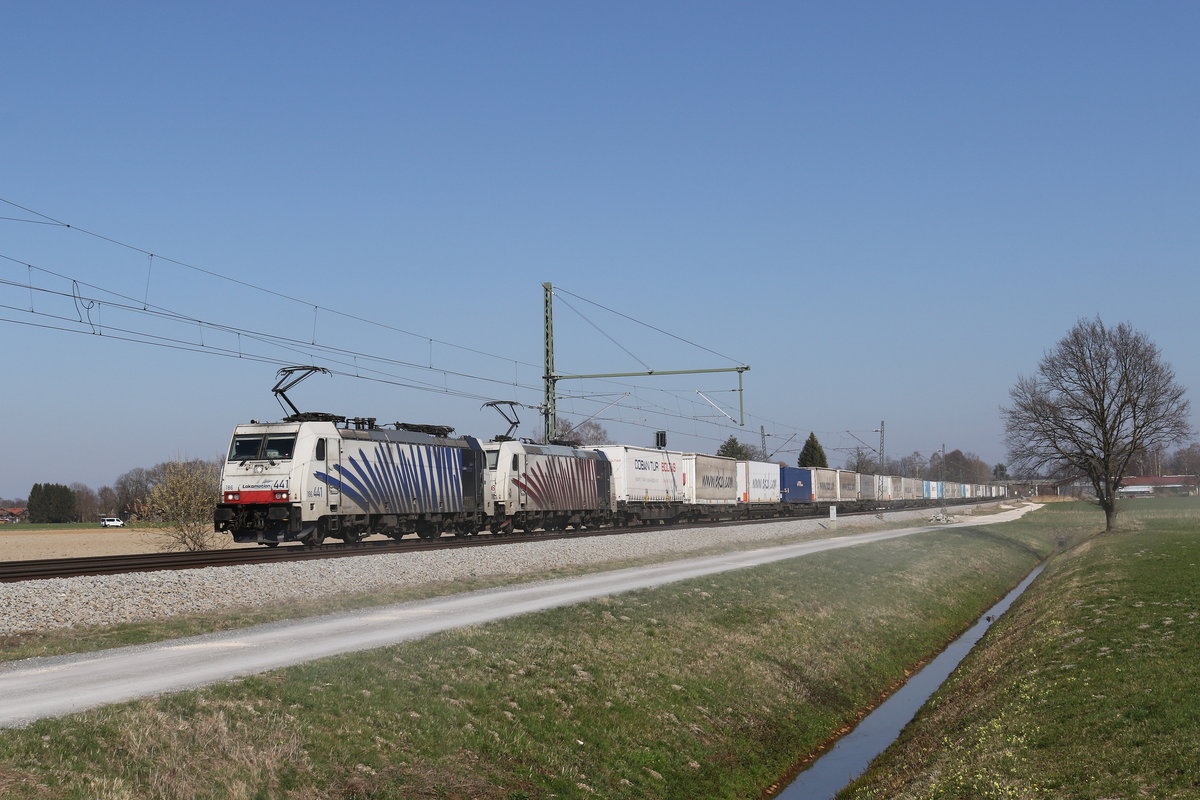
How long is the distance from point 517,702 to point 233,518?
70.6 feet

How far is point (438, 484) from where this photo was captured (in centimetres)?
4159

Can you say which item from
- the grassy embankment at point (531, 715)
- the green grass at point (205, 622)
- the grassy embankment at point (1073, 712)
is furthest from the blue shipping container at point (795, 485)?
the grassy embankment at point (1073, 712)

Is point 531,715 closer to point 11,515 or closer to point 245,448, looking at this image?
point 245,448

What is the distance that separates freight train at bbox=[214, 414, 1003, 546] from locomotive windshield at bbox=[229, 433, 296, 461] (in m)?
0.03

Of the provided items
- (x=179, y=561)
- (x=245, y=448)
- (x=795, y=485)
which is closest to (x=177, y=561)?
(x=179, y=561)

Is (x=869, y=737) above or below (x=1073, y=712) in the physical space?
below

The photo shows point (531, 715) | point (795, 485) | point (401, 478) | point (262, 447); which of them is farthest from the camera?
point (795, 485)

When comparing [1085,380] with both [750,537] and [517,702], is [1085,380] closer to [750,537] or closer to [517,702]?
[750,537]

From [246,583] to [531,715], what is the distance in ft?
37.1

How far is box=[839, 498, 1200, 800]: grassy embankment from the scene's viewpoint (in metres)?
10.6

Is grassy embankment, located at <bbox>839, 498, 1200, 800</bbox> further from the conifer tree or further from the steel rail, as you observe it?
the conifer tree

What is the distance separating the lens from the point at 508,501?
46.6m

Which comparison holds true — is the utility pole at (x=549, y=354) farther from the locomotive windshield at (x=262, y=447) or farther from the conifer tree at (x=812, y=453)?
the conifer tree at (x=812, y=453)

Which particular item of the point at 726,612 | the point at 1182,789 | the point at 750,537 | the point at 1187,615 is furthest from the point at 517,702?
the point at 750,537
